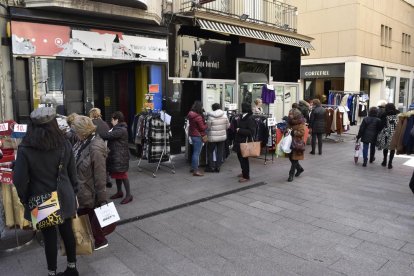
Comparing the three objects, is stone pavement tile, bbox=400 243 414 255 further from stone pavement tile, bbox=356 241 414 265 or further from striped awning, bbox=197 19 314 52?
striped awning, bbox=197 19 314 52

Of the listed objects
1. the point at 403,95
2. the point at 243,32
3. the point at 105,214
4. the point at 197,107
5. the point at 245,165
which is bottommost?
the point at 245,165

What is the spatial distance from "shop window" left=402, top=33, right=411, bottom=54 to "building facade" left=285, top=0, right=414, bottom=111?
0.28 meters

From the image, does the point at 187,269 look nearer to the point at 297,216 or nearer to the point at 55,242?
the point at 55,242

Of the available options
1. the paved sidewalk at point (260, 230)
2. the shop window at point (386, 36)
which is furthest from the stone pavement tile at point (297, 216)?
the shop window at point (386, 36)

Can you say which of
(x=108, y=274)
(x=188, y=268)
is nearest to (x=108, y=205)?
(x=108, y=274)

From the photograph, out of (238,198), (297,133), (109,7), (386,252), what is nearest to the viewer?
(386,252)

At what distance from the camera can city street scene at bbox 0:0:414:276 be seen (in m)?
3.88

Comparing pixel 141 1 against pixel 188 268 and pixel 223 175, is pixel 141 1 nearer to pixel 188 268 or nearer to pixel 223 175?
pixel 223 175

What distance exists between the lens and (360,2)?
2022 centimetres

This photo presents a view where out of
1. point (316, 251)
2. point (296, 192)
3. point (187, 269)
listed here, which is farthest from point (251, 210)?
point (187, 269)

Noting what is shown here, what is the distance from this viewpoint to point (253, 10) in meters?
12.3

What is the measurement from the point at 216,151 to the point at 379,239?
173 inches

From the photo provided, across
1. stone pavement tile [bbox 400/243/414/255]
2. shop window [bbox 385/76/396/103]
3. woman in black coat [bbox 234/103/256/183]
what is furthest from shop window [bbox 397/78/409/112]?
stone pavement tile [bbox 400/243/414/255]

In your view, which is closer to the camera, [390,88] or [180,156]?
[180,156]
